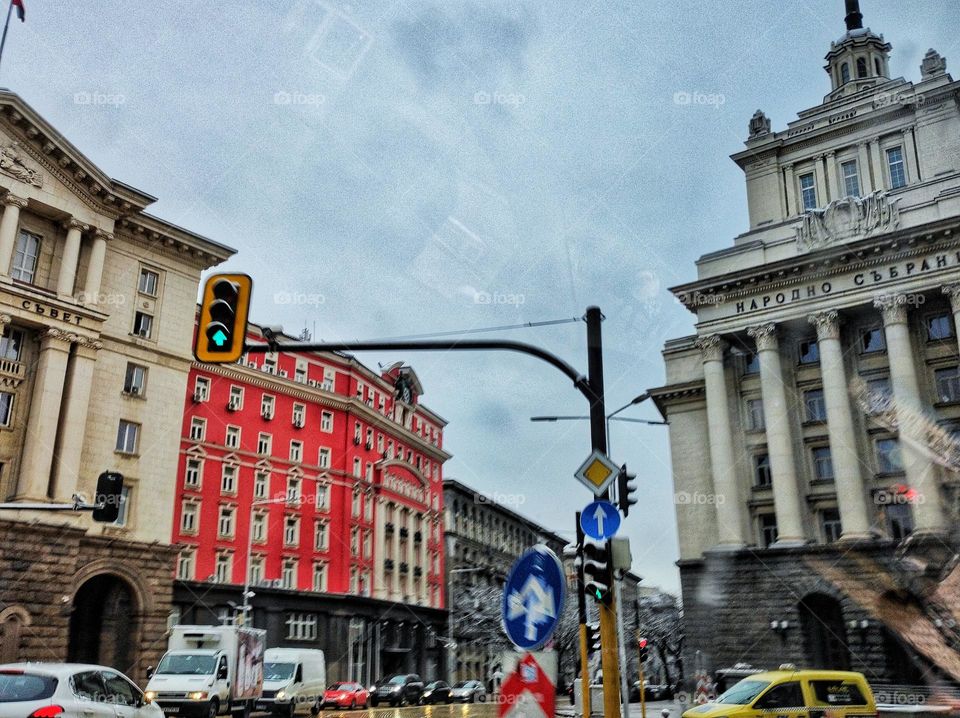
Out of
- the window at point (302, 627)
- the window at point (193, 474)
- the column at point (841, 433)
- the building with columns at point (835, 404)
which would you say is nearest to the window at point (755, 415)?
the building with columns at point (835, 404)

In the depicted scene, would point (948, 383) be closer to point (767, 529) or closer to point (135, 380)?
point (767, 529)

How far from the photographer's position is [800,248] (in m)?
43.9

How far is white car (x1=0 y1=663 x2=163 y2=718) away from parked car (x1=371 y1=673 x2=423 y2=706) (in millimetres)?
34564

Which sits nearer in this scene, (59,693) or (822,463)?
(59,693)

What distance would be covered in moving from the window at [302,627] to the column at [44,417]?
21.9 metres

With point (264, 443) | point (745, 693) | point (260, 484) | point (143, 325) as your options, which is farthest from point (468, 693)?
point (745, 693)

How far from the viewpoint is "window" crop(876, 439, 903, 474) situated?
39.8 m

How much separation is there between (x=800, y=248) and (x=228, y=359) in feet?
131

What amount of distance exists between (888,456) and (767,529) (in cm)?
701

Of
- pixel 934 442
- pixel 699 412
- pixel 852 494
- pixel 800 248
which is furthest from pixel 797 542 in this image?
pixel 800 248

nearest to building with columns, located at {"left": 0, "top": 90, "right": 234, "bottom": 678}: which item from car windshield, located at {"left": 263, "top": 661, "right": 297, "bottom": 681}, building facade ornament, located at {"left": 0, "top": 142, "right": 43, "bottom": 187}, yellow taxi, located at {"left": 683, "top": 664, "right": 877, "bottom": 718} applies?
building facade ornament, located at {"left": 0, "top": 142, "right": 43, "bottom": 187}

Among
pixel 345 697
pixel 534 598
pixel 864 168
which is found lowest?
pixel 345 697

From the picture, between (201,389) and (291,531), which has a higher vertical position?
(201,389)

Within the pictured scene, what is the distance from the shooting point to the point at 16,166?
34062 mm
